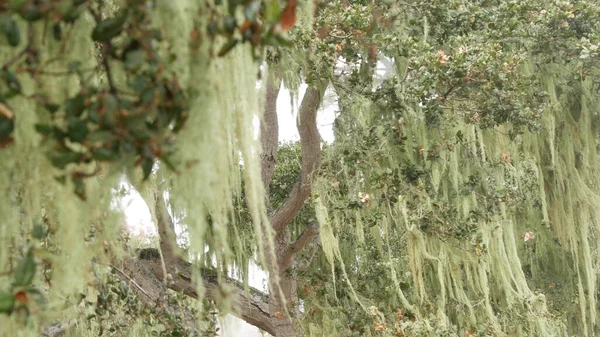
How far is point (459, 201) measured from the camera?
480 cm

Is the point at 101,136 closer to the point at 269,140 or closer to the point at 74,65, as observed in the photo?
the point at 74,65

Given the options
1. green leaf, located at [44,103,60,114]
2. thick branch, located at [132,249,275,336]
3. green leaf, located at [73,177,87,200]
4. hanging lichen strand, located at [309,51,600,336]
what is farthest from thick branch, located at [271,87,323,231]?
green leaf, located at [44,103,60,114]

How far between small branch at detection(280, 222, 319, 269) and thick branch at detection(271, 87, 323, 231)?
0.64 ft

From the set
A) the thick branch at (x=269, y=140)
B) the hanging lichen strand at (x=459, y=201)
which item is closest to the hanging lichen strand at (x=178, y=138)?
the hanging lichen strand at (x=459, y=201)

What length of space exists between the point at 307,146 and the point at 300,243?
34.8 inches

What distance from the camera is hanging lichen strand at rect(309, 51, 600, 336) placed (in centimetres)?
450

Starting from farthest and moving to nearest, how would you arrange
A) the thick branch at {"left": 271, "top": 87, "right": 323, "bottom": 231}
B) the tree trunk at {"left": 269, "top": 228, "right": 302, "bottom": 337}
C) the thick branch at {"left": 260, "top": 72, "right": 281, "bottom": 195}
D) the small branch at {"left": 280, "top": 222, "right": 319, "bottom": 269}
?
1. the thick branch at {"left": 260, "top": 72, "right": 281, "bottom": 195}
2. the small branch at {"left": 280, "top": 222, "right": 319, "bottom": 269}
3. the tree trunk at {"left": 269, "top": 228, "right": 302, "bottom": 337}
4. the thick branch at {"left": 271, "top": 87, "right": 323, "bottom": 231}

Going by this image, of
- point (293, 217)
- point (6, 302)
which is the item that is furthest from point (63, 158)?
point (293, 217)

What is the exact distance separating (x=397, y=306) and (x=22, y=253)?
421 centimetres

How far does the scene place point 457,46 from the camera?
13.6 ft

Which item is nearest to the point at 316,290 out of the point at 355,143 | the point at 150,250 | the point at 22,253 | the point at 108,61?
the point at 150,250

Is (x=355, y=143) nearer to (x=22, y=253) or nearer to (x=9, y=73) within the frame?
(x=22, y=253)

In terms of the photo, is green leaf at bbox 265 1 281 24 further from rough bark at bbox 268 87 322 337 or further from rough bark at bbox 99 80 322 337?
rough bark at bbox 99 80 322 337

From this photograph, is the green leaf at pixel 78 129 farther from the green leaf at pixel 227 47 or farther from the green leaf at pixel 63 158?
the green leaf at pixel 227 47
